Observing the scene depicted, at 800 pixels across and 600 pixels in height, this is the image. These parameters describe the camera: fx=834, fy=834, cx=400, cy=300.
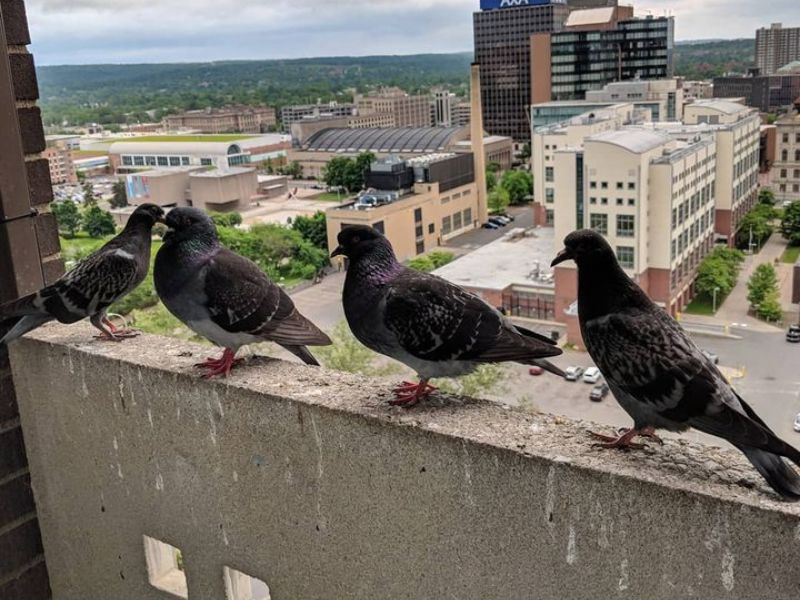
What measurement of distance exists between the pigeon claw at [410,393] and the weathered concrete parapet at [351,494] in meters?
0.04

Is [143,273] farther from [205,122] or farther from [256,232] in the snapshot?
[205,122]

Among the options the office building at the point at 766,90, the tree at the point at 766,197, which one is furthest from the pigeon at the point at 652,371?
the office building at the point at 766,90

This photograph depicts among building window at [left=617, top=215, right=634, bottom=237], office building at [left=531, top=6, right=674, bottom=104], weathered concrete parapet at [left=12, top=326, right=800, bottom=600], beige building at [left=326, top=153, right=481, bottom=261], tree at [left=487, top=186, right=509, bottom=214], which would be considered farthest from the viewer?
office building at [left=531, top=6, right=674, bottom=104]

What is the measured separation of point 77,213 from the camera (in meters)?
37.0

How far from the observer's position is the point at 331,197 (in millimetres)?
50062

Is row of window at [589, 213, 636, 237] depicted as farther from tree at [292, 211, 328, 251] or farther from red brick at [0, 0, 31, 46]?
red brick at [0, 0, 31, 46]

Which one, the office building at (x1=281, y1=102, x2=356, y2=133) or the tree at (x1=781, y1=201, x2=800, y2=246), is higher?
the office building at (x1=281, y1=102, x2=356, y2=133)

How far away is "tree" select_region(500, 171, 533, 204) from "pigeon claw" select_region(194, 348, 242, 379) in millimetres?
41810

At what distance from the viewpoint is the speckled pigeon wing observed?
247 cm

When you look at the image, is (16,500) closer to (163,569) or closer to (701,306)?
(163,569)

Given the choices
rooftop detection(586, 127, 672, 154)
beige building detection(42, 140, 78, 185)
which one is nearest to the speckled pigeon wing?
rooftop detection(586, 127, 672, 154)

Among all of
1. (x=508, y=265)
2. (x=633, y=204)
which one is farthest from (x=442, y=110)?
(x=633, y=204)

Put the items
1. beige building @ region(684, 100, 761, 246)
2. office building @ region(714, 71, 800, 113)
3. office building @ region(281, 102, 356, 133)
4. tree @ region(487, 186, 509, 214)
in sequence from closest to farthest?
beige building @ region(684, 100, 761, 246) < tree @ region(487, 186, 509, 214) < office building @ region(714, 71, 800, 113) < office building @ region(281, 102, 356, 133)

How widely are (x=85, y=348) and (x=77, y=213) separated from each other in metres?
36.7
